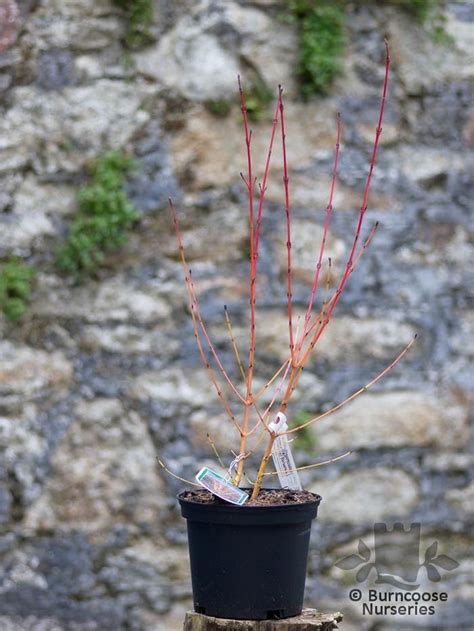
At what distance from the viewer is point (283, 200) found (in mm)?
2984

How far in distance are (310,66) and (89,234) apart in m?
0.84

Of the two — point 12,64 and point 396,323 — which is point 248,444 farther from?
point 12,64

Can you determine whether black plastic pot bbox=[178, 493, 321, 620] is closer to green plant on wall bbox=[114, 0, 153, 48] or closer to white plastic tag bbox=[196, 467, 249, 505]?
white plastic tag bbox=[196, 467, 249, 505]

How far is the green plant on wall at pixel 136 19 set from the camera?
9.55 feet

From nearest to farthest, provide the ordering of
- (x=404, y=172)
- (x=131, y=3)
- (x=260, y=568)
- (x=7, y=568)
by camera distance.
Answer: (x=260, y=568), (x=7, y=568), (x=131, y=3), (x=404, y=172)

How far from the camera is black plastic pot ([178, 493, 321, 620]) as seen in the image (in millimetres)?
1757

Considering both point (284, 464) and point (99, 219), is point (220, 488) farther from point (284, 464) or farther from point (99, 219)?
point (99, 219)

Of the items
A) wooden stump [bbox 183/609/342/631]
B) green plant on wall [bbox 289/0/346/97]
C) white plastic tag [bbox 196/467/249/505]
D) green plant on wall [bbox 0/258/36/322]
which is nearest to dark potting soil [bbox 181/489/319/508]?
white plastic tag [bbox 196/467/249/505]

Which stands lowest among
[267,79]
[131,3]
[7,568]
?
[7,568]

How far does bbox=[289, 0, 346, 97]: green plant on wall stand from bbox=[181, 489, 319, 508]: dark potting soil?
1524 mm

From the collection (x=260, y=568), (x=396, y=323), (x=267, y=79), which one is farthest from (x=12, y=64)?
(x=260, y=568)

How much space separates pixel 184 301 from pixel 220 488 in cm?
118

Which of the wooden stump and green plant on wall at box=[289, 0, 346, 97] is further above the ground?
green plant on wall at box=[289, 0, 346, 97]

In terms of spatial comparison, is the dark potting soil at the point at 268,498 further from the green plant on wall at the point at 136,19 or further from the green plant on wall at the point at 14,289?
the green plant on wall at the point at 136,19
